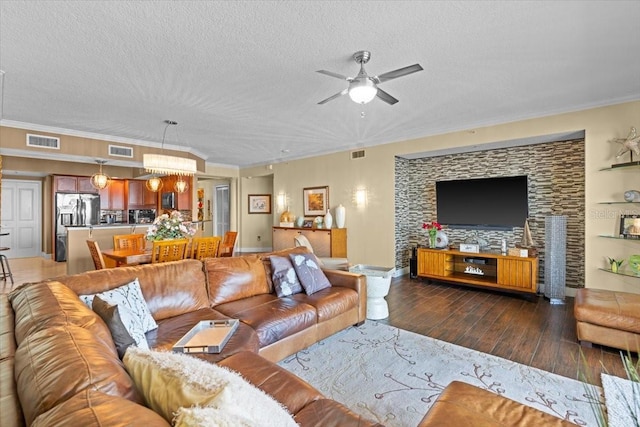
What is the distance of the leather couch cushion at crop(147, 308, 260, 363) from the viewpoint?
1917 millimetres

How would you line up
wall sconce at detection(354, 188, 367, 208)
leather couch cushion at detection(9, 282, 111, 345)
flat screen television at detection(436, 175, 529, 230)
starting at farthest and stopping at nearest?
wall sconce at detection(354, 188, 367, 208), flat screen television at detection(436, 175, 529, 230), leather couch cushion at detection(9, 282, 111, 345)

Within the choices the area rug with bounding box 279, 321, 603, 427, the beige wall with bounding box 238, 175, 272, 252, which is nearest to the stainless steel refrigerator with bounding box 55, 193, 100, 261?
the beige wall with bounding box 238, 175, 272, 252

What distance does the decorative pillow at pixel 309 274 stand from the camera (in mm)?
3256

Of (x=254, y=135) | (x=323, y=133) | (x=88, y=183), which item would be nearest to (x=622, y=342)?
(x=323, y=133)

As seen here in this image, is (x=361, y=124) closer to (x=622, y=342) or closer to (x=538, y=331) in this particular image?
(x=538, y=331)

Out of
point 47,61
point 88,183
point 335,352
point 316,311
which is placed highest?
point 47,61

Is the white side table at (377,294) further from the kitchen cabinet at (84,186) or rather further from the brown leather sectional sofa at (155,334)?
the kitchen cabinet at (84,186)

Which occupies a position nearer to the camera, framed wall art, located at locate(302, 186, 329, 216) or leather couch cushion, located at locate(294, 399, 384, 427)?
leather couch cushion, located at locate(294, 399, 384, 427)

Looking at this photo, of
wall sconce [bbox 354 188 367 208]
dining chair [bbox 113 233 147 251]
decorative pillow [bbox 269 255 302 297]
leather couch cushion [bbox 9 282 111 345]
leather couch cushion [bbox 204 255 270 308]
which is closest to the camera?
leather couch cushion [bbox 9 282 111 345]

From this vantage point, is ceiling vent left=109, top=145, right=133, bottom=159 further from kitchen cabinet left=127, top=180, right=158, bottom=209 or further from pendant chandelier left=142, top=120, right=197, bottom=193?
kitchen cabinet left=127, top=180, right=158, bottom=209

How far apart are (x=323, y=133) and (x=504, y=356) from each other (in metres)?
4.18

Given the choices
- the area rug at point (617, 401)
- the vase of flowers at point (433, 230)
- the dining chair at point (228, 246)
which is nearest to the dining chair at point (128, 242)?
the dining chair at point (228, 246)

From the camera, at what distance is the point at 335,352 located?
288 centimetres

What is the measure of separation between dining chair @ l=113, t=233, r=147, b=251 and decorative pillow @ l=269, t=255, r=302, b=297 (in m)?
2.83
